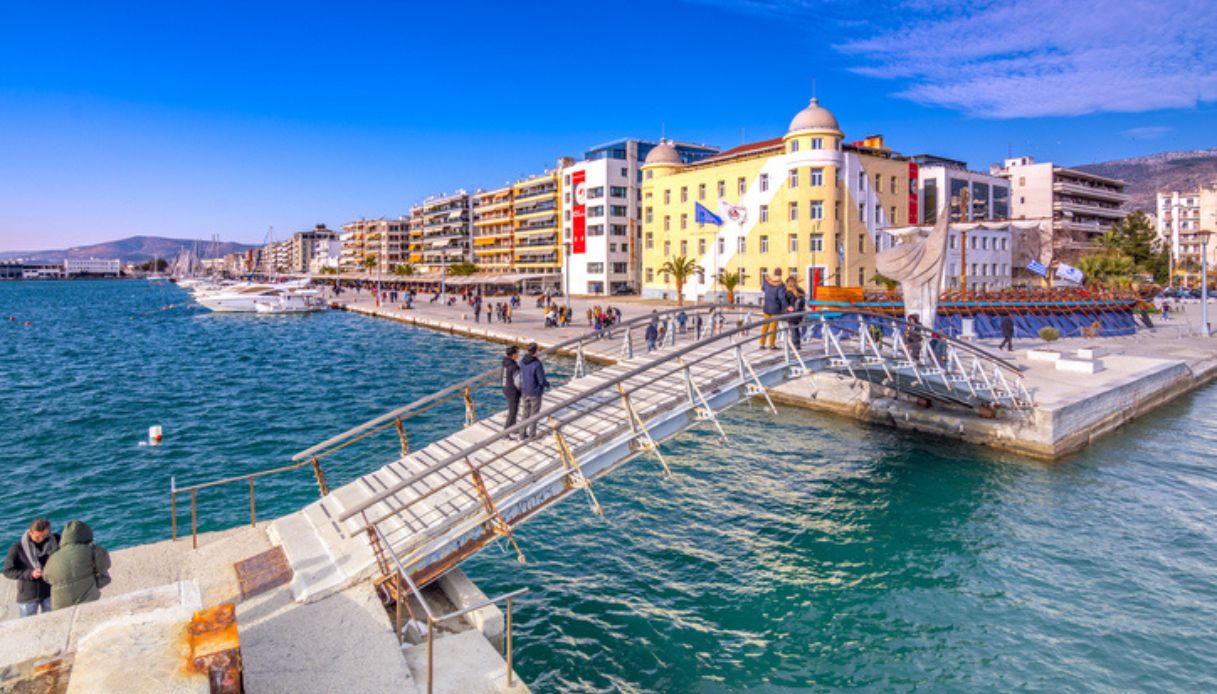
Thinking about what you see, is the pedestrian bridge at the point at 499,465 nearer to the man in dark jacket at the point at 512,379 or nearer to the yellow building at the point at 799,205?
the man in dark jacket at the point at 512,379

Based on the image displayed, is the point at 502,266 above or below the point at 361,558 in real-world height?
above

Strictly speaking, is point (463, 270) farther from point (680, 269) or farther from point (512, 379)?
point (512, 379)

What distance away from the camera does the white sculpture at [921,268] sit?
21781 millimetres

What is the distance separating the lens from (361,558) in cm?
962

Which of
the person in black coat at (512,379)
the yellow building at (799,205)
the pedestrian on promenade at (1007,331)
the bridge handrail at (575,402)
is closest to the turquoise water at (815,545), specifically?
the bridge handrail at (575,402)

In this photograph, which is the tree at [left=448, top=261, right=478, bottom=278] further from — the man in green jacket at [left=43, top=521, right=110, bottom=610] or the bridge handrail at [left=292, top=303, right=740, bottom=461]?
the man in green jacket at [left=43, top=521, right=110, bottom=610]

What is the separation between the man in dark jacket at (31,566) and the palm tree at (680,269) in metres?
59.8

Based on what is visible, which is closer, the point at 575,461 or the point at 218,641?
the point at 218,641

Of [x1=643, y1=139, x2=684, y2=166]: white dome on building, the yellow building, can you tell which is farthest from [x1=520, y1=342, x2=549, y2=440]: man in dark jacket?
[x1=643, y1=139, x2=684, y2=166]: white dome on building

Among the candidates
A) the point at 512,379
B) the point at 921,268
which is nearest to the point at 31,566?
the point at 512,379

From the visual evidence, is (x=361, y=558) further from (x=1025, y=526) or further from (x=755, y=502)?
(x=1025, y=526)

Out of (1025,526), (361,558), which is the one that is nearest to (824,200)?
(1025,526)

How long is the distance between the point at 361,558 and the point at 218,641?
3845mm

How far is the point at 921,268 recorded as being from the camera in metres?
22.0
